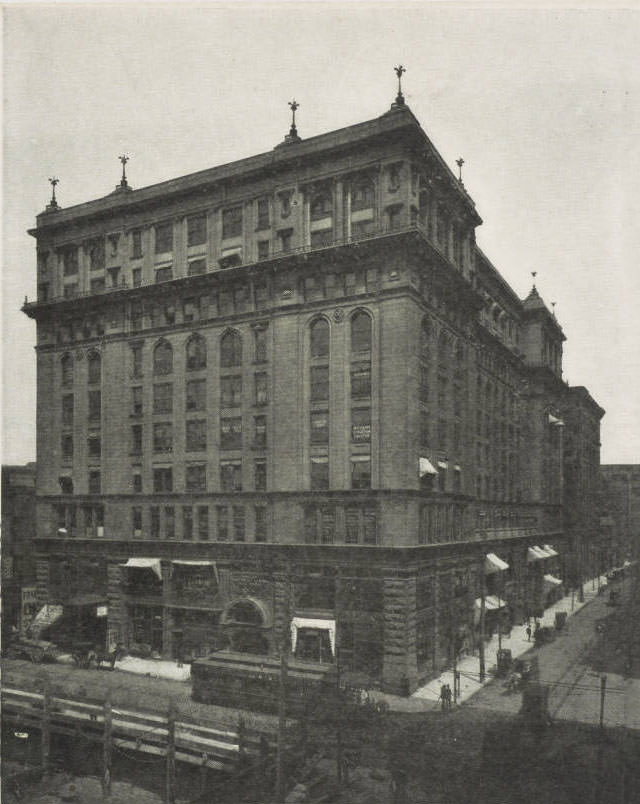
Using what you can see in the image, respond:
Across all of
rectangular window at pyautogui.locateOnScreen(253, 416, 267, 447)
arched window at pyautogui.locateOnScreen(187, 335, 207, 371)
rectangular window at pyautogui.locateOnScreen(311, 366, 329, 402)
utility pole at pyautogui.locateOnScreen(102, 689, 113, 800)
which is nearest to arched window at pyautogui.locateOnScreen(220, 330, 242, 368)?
arched window at pyautogui.locateOnScreen(187, 335, 207, 371)

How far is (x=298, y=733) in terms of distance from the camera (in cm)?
3084

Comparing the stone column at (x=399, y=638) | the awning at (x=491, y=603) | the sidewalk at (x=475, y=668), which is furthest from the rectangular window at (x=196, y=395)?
the awning at (x=491, y=603)

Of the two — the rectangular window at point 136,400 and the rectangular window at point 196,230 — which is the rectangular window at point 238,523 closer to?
the rectangular window at point 136,400

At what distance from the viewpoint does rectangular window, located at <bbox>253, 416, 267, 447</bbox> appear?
4653 centimetres

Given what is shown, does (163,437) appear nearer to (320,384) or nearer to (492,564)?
(320,384)

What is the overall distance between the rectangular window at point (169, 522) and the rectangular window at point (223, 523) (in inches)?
137

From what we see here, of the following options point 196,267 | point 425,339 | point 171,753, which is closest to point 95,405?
point 196,267

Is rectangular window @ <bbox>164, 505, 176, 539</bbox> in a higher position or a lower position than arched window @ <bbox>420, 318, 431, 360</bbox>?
lower

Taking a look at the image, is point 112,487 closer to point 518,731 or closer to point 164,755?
point 164,755

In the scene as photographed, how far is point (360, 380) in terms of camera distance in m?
44.2

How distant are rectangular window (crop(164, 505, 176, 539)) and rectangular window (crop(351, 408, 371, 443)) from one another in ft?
45.1

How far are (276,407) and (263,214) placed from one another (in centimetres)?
1210

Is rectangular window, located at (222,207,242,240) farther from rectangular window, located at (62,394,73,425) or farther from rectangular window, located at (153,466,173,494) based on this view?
rectangular window, located at (62,394,73,425)

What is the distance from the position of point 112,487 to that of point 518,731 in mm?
30915
